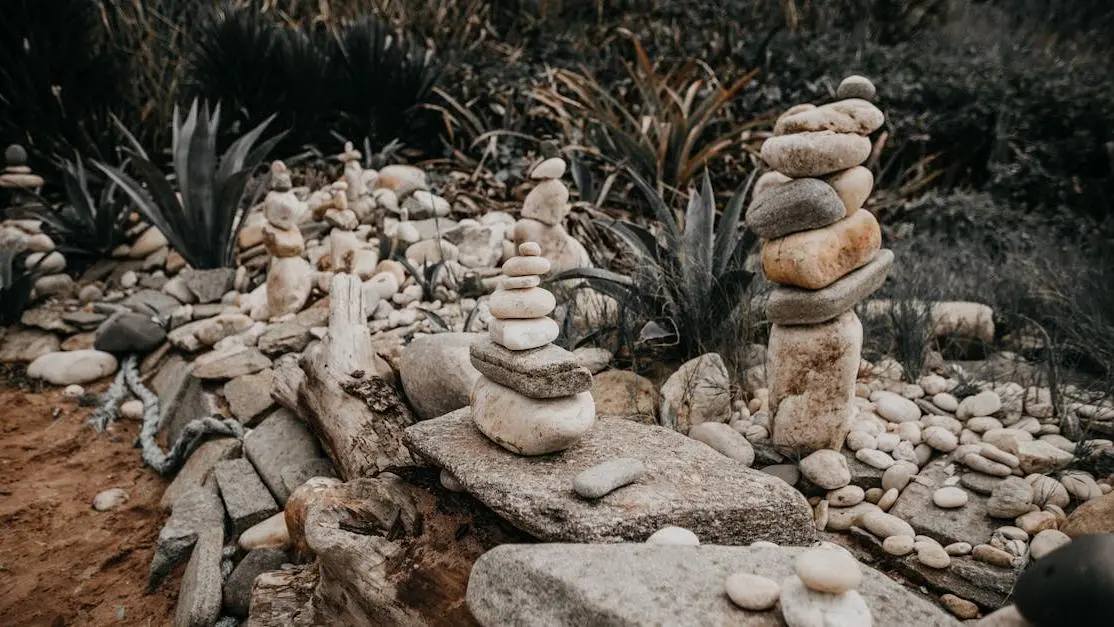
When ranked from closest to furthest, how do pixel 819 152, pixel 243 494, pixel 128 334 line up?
pixel 819 152, pixel 243 494, pixel 128 334

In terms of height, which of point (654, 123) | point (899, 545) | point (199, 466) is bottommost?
point (199, 466)

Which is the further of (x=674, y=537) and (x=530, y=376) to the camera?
(x=530, y=376)

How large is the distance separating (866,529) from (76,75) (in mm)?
5362

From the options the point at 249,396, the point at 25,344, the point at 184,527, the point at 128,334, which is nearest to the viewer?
the point at 184,527

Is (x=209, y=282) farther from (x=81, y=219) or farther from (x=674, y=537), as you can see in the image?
(x=674, y=537)

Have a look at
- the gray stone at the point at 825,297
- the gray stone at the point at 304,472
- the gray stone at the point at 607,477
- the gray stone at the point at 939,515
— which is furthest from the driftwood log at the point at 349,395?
the gray stone at the point at 939,515

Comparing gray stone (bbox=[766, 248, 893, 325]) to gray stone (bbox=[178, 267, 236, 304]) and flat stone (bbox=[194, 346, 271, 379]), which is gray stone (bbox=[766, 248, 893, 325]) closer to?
flat stone (bbox=[194, 346, 271, 379])

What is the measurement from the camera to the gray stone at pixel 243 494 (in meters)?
2.41

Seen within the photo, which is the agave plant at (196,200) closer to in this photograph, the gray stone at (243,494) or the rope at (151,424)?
the rope at (151,424)

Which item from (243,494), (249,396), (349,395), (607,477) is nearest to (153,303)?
(249,396)

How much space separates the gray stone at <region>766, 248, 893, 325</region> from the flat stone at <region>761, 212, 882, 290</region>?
22 millimetres

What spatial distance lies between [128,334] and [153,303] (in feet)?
0.97

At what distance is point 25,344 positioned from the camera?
3584mm

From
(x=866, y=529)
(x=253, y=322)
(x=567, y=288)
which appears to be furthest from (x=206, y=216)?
(x=866, y=529)
